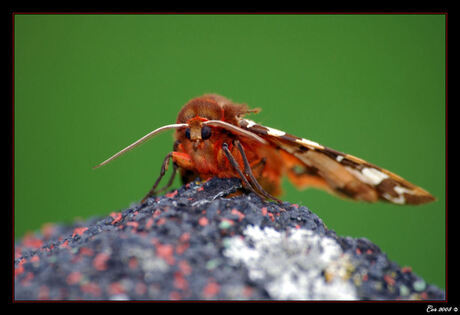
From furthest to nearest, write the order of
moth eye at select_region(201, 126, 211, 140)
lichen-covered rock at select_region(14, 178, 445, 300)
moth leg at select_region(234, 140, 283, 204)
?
1. moth eye at select_region(201, 126, 211, 140)
2. moth leg at select_region(234, 140, 283, 204)
3. lichen-covered rock at select_region(14, 178, 445, 300)

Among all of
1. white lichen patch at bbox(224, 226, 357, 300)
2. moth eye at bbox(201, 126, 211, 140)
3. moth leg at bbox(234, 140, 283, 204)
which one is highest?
moth eye at bbox(201, 126, 211, 140)

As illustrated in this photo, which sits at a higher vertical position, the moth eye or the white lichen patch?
the moth eye

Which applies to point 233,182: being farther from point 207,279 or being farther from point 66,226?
point 66,226

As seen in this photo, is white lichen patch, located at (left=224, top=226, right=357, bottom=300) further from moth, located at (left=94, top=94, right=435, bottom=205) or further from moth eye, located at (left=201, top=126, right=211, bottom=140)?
moth eye, located at (left=201, top=126, right=211, bottom=140)

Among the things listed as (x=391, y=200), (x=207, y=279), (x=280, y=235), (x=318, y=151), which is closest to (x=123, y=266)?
(x=207, y=279)

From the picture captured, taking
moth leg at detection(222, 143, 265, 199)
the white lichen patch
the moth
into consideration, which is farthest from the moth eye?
the white lichen patch

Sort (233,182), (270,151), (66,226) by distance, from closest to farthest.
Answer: (233,182), (270,151), (66,226)

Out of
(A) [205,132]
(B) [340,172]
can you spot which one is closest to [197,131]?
(A) [205,132]
